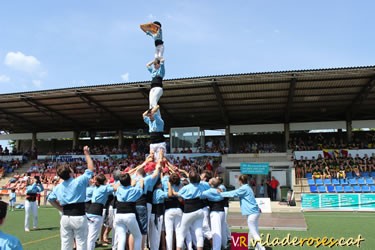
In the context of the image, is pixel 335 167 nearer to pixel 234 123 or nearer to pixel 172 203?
pixel 234 123

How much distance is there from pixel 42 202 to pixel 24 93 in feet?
24.6

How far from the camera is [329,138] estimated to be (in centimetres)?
2894

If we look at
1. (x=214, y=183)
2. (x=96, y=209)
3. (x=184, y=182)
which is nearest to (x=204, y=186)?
(x=214, y=183)

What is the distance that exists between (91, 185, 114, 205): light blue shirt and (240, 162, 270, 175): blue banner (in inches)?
641

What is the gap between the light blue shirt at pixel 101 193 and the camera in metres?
7.37

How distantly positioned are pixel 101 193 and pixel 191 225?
2015mm

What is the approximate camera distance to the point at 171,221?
694 cm

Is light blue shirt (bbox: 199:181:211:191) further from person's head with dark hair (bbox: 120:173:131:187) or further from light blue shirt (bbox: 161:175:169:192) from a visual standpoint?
person's head with dark hair (bbox: 120:173:131:187)

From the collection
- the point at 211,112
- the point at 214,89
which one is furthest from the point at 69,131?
the point at 214,89

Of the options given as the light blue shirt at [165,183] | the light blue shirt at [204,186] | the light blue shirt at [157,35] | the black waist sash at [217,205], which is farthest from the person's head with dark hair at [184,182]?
the light blue shirt at [157,35]

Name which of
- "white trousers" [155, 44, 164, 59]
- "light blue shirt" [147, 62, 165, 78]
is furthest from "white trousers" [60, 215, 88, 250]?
"white trousers" [155, 44, 164, 59]

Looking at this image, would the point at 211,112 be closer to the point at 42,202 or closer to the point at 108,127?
the point at 108,127

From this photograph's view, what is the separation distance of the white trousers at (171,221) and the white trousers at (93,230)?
1423 mm

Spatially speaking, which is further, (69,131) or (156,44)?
(69,131)
